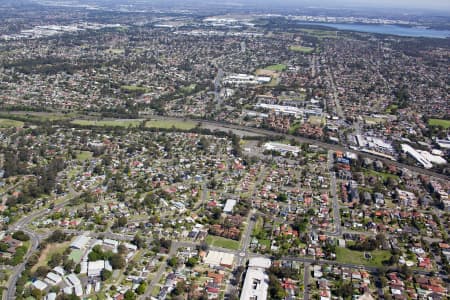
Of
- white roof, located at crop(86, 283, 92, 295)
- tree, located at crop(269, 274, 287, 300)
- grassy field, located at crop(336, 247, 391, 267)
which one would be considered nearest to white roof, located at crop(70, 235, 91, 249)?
white roof, located at crop(86, 283, 92, 295)

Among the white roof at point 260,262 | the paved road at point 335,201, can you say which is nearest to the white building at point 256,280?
the white roof at point 260,262

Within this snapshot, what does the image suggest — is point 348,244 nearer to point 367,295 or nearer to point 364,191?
point 367,295

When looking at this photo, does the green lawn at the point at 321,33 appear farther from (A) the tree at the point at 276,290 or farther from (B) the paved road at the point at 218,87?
(A) the tree at the point at 276,290

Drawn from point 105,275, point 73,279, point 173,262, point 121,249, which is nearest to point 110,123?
point 121,249

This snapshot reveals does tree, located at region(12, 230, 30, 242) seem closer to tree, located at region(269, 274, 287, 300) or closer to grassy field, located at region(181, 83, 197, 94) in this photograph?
tree, located at region(269, 274, 287, 300)

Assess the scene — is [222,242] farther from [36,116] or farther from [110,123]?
[36,116]
